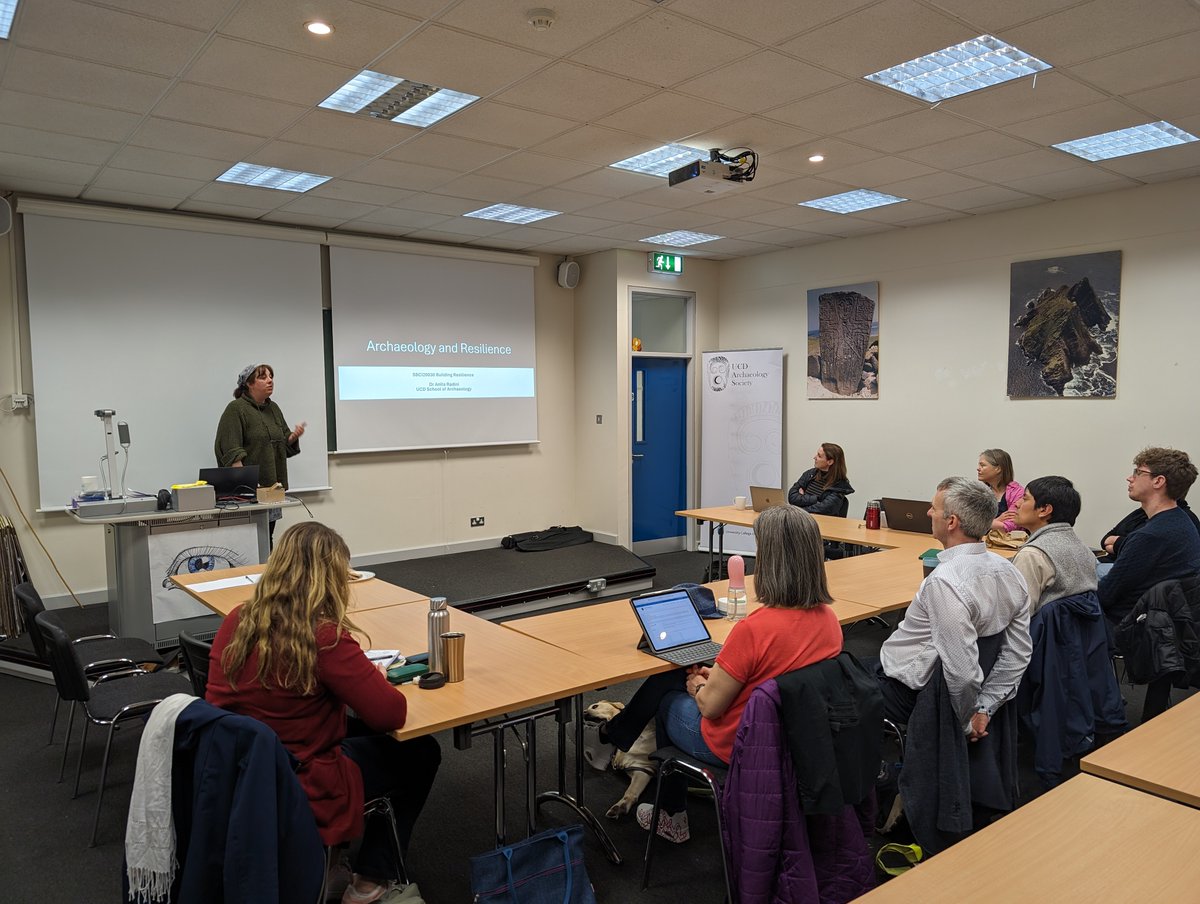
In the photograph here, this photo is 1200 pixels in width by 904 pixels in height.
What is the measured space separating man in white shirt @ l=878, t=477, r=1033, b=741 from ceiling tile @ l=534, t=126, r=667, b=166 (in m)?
2.68

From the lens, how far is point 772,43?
3230 millimetres

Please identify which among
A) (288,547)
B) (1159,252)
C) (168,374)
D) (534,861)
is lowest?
(534,861)

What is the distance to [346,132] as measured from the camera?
13.9ft

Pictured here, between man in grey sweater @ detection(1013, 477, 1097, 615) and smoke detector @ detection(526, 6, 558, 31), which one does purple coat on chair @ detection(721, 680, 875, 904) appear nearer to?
man in grey sweater @ detection(1013, 477, 1097, 615)

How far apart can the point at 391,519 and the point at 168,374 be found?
2.20 metres

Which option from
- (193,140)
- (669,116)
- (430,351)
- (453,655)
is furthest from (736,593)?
(430,351)

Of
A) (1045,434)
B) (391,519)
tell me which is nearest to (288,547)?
(391,519)

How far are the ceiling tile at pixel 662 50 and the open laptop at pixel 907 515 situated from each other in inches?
116

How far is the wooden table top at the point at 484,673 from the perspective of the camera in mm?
2211

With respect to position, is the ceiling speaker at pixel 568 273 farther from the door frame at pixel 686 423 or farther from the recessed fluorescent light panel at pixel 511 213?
the recessed fluorescent light panel at pixel 511 213

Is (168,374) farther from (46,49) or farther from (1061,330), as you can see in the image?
(1061,330)

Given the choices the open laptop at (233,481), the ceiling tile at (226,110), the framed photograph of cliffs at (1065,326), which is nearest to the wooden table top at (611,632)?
the ceiling tile at (226,110)

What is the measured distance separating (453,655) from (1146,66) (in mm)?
3801

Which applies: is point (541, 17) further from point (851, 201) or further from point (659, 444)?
point (659, 444)
